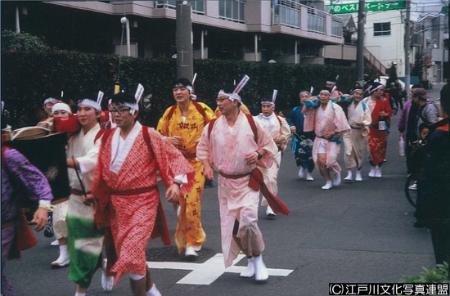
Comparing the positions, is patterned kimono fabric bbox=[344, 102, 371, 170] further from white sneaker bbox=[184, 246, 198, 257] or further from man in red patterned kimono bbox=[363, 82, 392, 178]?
white sneaker bbox=[184, 246, 198, 257]

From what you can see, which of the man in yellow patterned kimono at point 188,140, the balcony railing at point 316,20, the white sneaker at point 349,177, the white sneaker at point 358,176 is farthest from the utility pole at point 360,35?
the man in yellow patterned kimono at point 188,140

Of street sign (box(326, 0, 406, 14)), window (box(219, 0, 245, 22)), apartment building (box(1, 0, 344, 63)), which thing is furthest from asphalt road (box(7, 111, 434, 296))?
street sign (box(326, 0, 406, 14))

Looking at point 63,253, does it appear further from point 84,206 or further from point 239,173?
point 239,173

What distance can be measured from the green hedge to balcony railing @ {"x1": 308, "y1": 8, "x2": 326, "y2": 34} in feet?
38.7

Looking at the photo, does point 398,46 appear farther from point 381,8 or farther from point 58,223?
point 58,223

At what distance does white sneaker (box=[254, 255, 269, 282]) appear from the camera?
19.8 ft

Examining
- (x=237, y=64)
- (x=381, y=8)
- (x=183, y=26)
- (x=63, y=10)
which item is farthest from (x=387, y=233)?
(x=381, y=8)

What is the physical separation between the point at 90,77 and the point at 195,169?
23.5ft

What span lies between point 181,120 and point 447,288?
14.6 feet

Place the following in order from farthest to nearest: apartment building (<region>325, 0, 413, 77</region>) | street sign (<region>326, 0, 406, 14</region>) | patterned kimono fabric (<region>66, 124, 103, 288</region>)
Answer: apartment building (<region>325, 0, 413, 77</region>) → street sign (<region>326, 0, 406, 14</region>) → patterned kimono fabric (<region>66, 124, 103, 288</region>)

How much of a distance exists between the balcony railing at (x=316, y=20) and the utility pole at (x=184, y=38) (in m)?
23.3

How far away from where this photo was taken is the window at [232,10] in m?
24.6

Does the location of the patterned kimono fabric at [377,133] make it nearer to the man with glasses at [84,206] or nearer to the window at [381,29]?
the man with glasses at [84,206]

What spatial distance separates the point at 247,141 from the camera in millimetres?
6215
